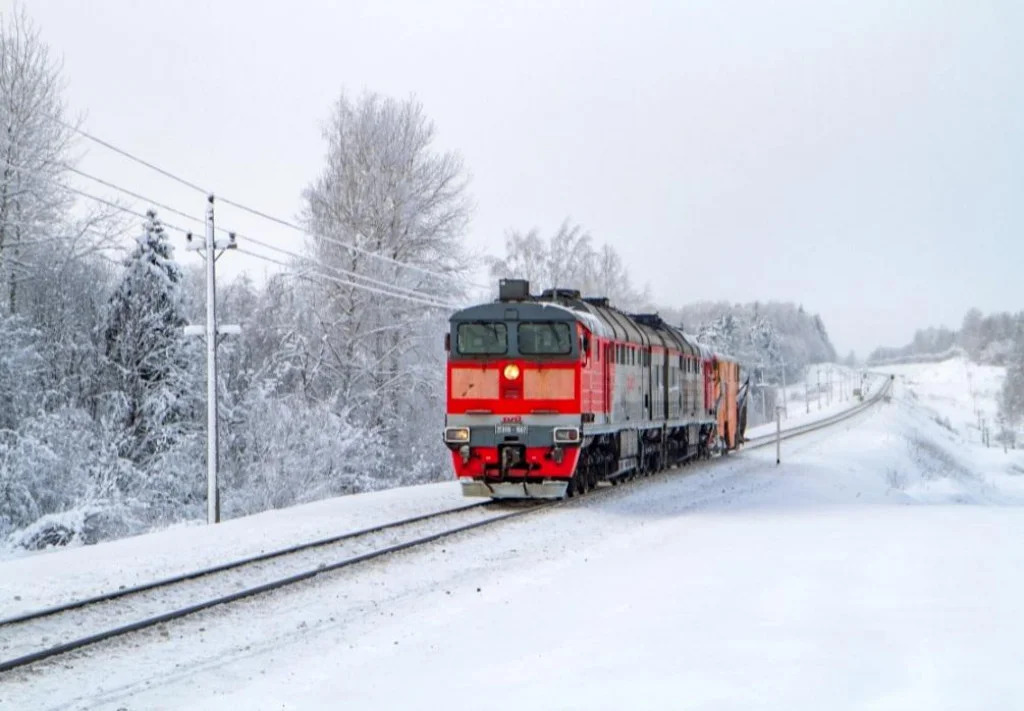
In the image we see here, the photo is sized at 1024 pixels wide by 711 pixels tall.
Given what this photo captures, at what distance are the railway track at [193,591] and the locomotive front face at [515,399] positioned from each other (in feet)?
8.23

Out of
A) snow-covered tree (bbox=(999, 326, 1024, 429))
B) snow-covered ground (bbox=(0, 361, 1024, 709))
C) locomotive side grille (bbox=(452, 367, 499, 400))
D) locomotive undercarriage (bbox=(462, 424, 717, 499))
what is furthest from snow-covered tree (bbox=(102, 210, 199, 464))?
snow-covered tree (bbox=(999, 326, 1024, 429))

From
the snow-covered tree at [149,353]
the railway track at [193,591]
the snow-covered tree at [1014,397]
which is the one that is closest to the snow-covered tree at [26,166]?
the snow-covered tree at [149,353]

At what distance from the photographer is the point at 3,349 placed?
87.0ft

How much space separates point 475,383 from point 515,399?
0.78 metres

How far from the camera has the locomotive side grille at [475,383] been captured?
65.1 feet

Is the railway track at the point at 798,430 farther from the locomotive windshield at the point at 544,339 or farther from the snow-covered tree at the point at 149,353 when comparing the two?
the locomotive windshield at the point at 544,339

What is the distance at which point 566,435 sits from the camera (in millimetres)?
19219

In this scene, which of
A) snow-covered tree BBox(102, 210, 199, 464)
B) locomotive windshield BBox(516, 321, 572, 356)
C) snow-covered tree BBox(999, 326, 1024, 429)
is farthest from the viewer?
snow-covered tree BBox(999, 326, 1024, 429)

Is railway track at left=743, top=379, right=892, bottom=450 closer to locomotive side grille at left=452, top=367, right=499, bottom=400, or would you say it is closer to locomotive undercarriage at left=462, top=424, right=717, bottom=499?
locomotive undercarriage at left=462, top=424, right=717, bottom=499

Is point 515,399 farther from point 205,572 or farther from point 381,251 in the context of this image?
point 381,251

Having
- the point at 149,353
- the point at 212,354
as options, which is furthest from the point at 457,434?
the point at 149,353

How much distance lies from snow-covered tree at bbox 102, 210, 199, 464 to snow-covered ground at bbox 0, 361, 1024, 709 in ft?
55.1

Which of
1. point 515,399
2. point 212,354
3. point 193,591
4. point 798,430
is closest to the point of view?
point 193,591

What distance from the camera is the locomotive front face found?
19.4 metres
